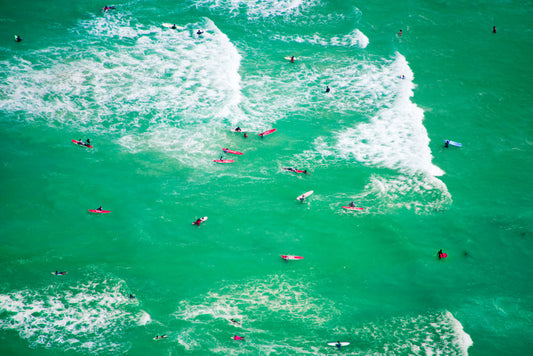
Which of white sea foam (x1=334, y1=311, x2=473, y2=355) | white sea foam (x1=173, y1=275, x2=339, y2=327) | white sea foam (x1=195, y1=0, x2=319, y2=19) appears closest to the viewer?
white sea foam (x1=334, y1=311, x2=473, y2=355)

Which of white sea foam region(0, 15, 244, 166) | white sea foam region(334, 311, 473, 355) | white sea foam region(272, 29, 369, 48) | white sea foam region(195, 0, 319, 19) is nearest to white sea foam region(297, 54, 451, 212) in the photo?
white sea foam region(272, 29, 369, 48)

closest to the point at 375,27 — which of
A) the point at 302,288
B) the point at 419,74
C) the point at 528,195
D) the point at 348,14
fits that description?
the point at 348,14

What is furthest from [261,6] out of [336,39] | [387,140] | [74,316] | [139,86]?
[74,316]

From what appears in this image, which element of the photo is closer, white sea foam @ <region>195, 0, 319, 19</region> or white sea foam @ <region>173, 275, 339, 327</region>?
white sea foam @ <region>173, 275, 339, 327</region>

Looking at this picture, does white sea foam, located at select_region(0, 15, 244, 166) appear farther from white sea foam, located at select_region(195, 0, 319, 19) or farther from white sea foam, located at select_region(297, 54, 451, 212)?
white sea foam, located at select_region(297, 54, 451, 212)

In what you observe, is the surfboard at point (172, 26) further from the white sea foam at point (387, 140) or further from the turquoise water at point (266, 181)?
the white sea foam at point (387, 140)

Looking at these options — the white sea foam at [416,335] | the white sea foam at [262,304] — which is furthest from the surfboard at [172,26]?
the white sea foam at [416,335]
